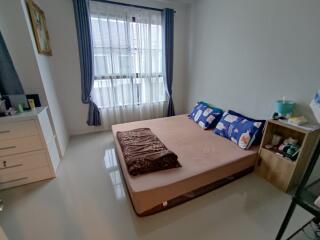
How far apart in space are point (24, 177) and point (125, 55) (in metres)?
2.43

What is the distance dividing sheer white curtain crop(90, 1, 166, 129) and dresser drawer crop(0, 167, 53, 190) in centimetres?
151

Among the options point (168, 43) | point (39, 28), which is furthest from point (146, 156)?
point (168, 43)

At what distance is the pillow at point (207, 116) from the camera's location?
2.62 m

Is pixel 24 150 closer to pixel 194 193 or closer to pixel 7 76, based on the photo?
pixel 7 76

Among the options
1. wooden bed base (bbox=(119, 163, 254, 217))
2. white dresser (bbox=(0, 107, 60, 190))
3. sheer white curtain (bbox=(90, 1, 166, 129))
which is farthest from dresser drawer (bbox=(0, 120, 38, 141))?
wooden bed base (bbox=(119, 163, 254, 217))

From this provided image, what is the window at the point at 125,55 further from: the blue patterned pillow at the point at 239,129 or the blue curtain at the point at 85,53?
the blue patterned pillow at the point at 239,129

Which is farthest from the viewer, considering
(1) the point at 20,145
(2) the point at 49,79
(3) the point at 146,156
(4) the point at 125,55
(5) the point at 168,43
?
(5) the point at 168,43

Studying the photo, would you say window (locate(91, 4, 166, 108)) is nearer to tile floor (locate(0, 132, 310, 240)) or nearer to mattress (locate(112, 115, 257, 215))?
mattress (locate(112, 115, 257, 215))

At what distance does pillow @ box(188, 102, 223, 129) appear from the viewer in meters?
2.62

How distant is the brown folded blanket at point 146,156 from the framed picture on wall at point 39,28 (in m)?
1.73

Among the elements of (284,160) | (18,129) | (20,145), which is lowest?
(284,160)

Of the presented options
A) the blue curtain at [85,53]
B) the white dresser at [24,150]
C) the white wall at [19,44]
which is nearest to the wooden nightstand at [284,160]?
the white dresser at [24,150]

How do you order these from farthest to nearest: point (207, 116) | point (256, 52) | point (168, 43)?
point (168, 43), point (207, 116), point (256, 52)

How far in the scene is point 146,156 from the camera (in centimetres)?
167
